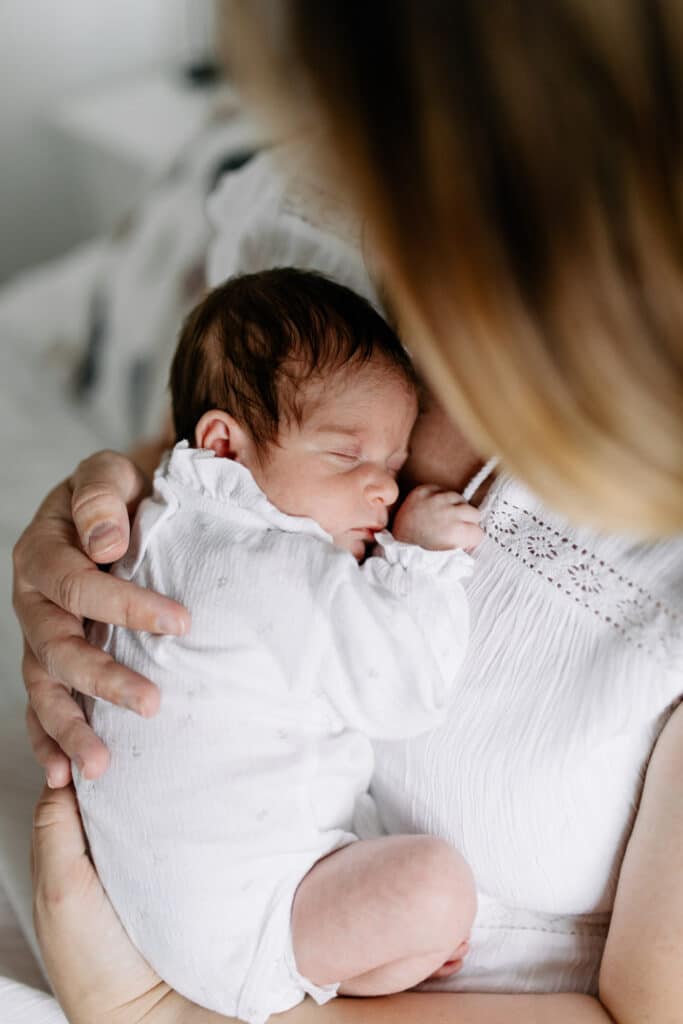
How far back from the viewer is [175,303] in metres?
1.48

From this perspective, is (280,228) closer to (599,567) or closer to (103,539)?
(103,539)

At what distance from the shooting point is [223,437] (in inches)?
32.7

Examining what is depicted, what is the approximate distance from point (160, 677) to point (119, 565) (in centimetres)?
12

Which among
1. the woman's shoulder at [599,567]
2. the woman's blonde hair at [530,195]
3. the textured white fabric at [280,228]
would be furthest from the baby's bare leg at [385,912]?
the textured white fabric at [280,228]

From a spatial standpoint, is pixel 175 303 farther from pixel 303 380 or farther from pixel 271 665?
pixel 271 665

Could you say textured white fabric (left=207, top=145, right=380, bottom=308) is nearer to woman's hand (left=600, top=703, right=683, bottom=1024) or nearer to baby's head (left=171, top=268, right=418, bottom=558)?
baby's head (left=171, top=268, right=418, bottom=558)

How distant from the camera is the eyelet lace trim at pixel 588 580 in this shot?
647 mm

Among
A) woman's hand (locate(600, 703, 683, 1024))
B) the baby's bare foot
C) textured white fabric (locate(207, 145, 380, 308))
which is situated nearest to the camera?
woman's hand (locate(600, 703, 683, 1024))

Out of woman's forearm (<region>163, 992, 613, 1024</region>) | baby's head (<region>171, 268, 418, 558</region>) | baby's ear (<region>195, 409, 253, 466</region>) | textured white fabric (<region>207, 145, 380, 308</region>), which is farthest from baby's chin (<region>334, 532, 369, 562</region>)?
woman's forearm (<region>163, 992, 613, 1024</region>)

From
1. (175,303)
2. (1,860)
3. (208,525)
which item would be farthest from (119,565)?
(175,303)

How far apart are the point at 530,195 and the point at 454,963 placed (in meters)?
0.60

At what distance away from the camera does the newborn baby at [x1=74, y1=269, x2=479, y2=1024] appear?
2.29 feet

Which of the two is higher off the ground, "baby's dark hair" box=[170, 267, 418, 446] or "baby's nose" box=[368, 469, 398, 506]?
"baby's dark hair" box=[170, 267, 418, 446]

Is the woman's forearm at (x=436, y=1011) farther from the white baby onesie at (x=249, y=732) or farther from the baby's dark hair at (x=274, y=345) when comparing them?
the baby's dark hair at (x=274, y=345)
